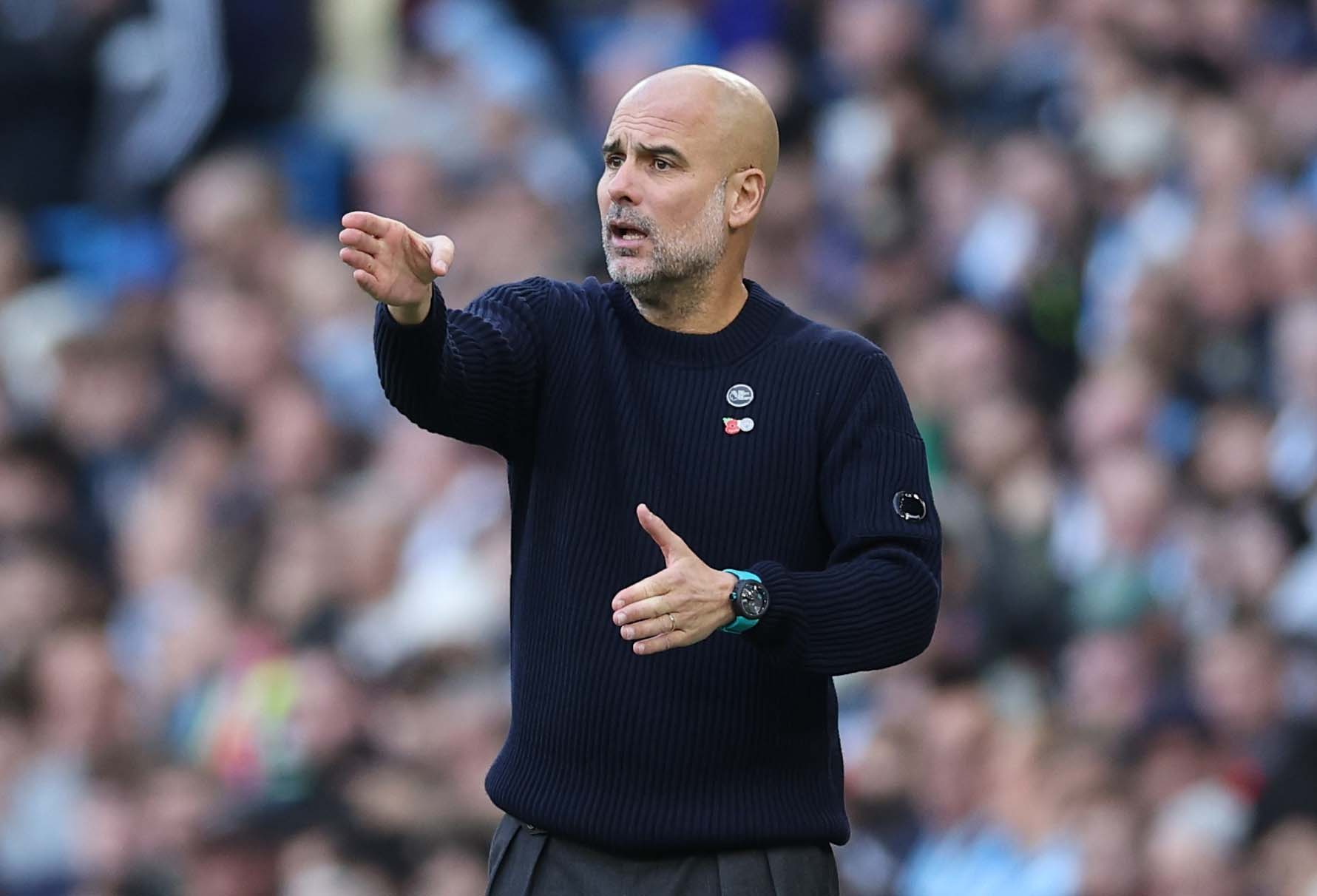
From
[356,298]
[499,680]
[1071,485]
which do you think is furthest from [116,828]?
[1071,485]

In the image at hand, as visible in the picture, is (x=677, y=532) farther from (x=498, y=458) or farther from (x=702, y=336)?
(x=498, y=458)

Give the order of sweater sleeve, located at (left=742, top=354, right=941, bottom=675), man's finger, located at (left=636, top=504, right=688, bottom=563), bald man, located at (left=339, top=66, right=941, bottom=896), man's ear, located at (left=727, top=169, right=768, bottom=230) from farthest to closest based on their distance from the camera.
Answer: man's ear, located at (left=727, top=169, right=768, bottom=230) → bald man, located at (left=339, top=66, right=941, bottom=896) → sweater sleeve, located at (left=742, top=354, right=941, bottom=675) → man's finger, located at (left=636, top=504, right=688, bottom=563)

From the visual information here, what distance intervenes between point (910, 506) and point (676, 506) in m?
0.37

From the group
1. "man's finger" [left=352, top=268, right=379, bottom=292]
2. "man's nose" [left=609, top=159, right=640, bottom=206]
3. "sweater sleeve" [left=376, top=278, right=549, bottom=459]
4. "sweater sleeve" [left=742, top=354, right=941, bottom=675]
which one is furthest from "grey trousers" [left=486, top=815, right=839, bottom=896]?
"man's nose" [left=609, top=159, right=640, bottom=206]

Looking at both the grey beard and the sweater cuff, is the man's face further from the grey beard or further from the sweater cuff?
the sweater cuff

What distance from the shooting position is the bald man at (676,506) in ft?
11.0

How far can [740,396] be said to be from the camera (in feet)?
11.6

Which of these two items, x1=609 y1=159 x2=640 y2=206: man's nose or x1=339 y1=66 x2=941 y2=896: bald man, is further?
x1=609 y1=159 x2=640 y2=206: man's nose

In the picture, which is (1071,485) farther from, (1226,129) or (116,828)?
(116,828)

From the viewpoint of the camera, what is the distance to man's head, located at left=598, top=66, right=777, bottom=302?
11.6ft

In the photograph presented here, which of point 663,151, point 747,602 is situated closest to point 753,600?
point 747,602

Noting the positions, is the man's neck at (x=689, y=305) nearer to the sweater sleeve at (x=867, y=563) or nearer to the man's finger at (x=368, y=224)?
the sweater sleeve at (x=867, y=563)

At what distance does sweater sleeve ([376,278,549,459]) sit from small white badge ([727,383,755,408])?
32 cm

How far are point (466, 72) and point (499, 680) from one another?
10.5 feet
